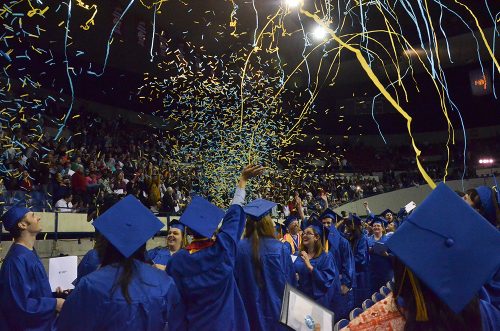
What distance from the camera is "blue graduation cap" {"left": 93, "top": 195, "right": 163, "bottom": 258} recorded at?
2439mm

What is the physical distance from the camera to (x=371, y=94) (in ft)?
93.8

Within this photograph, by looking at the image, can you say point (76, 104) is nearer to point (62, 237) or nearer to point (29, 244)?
point (62, 237)

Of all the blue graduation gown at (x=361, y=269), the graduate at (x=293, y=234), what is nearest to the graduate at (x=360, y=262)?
the blue graduation gown at (x=361, y=269)

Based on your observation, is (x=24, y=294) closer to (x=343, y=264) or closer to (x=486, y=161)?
(x=343, y=264)

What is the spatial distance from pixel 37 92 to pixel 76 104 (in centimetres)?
182

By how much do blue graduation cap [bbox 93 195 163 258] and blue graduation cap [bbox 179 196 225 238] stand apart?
0.63 meters

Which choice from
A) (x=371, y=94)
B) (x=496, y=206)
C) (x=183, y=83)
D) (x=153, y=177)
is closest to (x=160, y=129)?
(x=183, y=83)

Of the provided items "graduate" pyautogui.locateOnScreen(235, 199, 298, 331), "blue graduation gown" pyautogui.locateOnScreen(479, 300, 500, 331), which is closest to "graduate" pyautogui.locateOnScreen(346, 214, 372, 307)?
"graduate" pyautogui.locateOnScreen(235, 199, 298, 331)

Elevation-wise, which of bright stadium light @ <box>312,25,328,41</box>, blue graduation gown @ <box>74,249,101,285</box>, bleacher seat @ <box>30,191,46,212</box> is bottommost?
blue graduation gown @ <box>74,249,101,285</box>

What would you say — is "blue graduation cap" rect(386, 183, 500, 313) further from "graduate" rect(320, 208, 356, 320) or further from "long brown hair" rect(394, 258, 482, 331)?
"graduate" rect(320, 208, 356, 320)

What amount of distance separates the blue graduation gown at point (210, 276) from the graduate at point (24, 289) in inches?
41.3

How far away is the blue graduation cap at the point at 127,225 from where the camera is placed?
2.44m

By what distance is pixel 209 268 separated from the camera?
3.21 metres

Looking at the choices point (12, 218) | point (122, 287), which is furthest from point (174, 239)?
point (122, 287)
